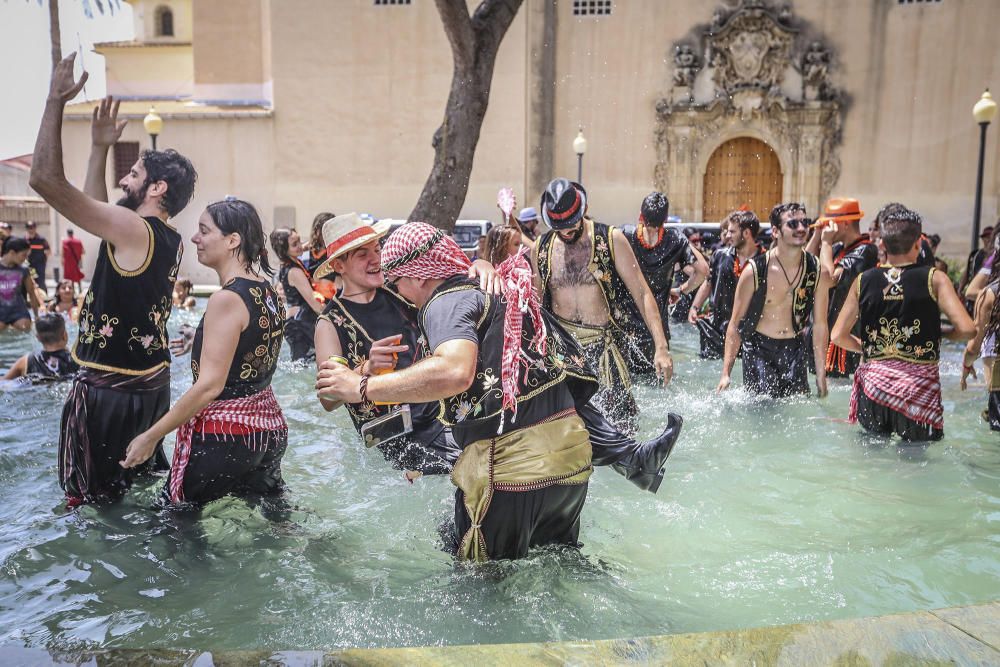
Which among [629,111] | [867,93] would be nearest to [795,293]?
[629,111]

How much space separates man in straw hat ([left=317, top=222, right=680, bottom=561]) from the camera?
3111mm

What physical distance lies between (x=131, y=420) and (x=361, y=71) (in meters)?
21.2

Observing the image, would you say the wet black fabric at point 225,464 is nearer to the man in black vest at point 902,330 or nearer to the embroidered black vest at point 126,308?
the embroidered black vest at point 126,308

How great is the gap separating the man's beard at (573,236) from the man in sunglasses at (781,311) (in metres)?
1.53

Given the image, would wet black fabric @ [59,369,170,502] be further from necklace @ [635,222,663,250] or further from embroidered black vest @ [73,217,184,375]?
necklace @ [635,222,663,250]

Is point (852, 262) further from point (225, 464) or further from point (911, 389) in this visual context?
point (225, 464)

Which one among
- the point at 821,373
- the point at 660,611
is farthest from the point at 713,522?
the point at 821,373

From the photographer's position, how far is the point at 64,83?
3799 mm

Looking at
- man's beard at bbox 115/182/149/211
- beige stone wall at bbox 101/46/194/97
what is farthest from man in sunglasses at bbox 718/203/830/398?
beige stone wall at bbox 101/46/194/97

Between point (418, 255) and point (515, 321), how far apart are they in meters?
0.43

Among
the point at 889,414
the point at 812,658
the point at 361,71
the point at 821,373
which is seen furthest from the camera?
the point at 361,71

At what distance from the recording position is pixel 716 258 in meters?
9.28

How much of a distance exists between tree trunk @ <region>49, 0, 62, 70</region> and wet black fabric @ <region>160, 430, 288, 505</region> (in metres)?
20.6

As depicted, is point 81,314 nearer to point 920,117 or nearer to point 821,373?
point 821,373
